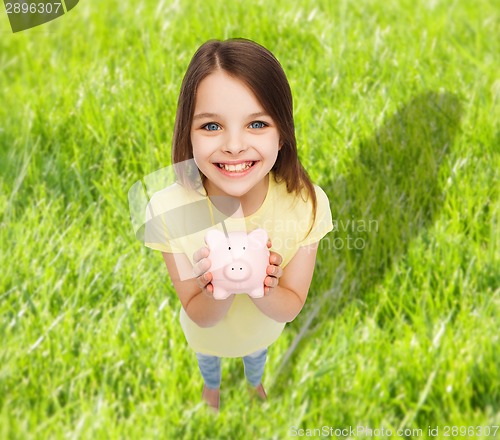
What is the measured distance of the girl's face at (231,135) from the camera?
1.74 meters

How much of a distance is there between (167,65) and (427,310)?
1.64 meters

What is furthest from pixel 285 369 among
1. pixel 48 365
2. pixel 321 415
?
pixel 48 365

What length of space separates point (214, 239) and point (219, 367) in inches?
23.7

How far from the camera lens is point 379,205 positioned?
275cm

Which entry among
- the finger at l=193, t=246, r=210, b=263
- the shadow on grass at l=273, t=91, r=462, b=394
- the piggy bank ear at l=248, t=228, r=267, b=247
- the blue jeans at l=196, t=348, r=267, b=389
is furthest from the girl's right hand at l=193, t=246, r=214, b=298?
the shadow on grass at l=273, t=91, r=462, b=394

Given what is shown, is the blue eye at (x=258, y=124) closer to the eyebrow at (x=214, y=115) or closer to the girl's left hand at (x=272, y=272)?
the eyebrow at (x=214, y=115)

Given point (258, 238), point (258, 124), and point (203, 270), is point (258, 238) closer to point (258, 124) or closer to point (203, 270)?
point (203, 270)

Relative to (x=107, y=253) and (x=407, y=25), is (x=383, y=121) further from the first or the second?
(x=107, y=253)

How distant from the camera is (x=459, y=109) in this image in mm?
3195

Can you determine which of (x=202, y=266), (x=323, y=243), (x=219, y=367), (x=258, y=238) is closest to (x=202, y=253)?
(x=202, y=266)

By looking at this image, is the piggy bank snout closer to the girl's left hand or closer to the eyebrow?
the girl's left hand

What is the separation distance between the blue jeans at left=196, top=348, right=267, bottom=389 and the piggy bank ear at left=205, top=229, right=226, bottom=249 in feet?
1.81

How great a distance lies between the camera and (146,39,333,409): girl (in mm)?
1747

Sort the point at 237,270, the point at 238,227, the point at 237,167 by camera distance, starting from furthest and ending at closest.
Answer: the point at 238,227
the point at 237,167
the point at 237,270
